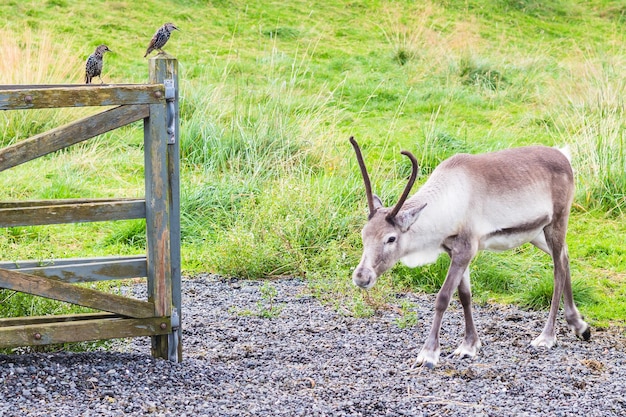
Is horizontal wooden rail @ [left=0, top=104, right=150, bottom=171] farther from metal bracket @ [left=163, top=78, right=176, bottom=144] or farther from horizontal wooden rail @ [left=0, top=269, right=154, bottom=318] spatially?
horizontal wooden rail @ [left=0, top=269, right=154, bottom=318]

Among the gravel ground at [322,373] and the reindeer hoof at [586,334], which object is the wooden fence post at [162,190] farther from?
the reindeer hoof at [586,334]

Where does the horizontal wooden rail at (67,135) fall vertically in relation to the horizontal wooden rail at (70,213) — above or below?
above

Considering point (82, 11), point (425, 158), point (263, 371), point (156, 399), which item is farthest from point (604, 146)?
point (82, 11)

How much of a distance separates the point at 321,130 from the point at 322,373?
220 inches

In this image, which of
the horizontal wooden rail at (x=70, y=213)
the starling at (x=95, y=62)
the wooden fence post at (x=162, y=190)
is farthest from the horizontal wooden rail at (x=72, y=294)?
the starling at (x=95, y=62)

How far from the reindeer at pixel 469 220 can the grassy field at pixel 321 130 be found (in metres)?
1.02

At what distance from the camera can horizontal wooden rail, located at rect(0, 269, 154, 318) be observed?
4746 millimetres

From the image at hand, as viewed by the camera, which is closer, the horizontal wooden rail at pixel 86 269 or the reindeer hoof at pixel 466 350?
the horizontal wooden rail at pixel 86 269

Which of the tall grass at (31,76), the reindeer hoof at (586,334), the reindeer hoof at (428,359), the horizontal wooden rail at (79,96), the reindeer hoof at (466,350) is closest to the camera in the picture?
the horizontal wooden rail at (79,96)

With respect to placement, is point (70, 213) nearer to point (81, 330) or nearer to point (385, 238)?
point (81, 330)

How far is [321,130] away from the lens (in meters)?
10.7

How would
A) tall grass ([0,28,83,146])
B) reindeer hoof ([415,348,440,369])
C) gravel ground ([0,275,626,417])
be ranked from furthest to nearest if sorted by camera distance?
tall grass ([0,28,83,146]) → reindeer hoof ([415,348,440,369]) → gravel ground ([0,275,626,417])

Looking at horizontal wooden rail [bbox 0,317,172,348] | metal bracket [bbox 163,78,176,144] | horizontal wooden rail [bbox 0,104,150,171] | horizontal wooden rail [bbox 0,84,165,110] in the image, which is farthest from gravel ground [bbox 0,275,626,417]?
horizontal wooden rail [bbox 0,84,165,110]

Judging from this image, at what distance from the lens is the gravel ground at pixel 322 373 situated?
15.6 feet
